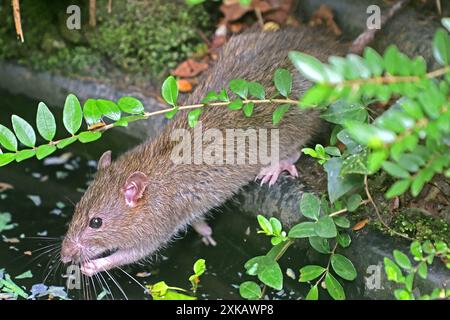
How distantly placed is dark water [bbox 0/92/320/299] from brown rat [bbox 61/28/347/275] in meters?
0.16

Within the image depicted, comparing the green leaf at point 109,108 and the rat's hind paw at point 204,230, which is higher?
the green leaf at point 109,108

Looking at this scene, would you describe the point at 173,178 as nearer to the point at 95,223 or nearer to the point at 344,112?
the point at 95,223

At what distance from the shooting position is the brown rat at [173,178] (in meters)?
4.12

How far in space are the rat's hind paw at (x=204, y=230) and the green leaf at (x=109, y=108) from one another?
1549 millimetres

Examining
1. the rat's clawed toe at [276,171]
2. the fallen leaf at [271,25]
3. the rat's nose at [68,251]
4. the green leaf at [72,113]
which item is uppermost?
the green leaf at [72,113]

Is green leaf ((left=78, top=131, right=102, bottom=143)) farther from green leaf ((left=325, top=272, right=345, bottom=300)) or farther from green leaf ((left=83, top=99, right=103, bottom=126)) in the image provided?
green leaf ((left=325, top=272, right=345, bottom=300))

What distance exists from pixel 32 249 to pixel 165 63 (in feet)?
5.73

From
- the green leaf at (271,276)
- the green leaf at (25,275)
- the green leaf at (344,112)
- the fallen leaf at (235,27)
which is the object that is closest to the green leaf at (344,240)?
the green leaf at (271,276)

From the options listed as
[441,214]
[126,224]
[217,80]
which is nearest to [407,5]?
[217,80]

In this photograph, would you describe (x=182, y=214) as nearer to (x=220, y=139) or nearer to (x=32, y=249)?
(x=220, y=139)

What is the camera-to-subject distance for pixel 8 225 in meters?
4.56

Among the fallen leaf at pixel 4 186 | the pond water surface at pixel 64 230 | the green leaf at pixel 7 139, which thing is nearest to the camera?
the green leaf at pixel 7 139

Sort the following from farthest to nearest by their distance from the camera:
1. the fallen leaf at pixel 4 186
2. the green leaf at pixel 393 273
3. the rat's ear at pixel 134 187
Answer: the fallen leaf at pixel 4 186
the rat's ear at pixel 134 187
the green leaf at pixel 393 273

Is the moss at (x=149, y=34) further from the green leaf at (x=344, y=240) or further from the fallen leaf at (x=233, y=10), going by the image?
the green leaf at (x=344, y=240)
